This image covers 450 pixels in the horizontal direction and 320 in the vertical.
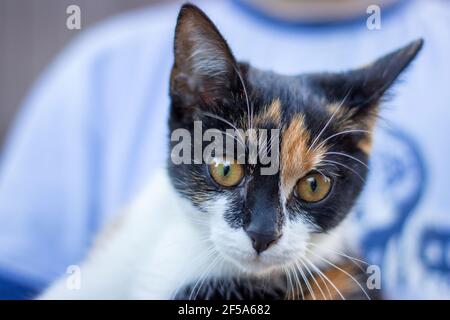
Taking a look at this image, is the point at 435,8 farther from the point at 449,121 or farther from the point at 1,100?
the point at 1,100

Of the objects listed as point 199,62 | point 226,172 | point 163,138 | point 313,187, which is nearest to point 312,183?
point 313,187

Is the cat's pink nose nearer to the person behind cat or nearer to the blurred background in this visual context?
the person behind cat

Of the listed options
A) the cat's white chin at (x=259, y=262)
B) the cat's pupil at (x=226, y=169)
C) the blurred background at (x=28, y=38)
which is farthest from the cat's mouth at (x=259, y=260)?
the blurred background at (x=28, y=38)

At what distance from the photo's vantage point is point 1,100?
117 inches

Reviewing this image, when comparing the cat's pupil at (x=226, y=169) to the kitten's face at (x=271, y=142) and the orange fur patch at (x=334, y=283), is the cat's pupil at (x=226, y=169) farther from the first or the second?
the orange fur patch at (x=334, y=283)

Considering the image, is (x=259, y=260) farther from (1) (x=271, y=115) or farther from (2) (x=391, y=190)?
(2) (x=391, y=190)

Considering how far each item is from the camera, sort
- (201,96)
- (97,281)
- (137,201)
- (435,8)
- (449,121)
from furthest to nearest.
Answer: (435,8) < (449,121) < (137,201) < (97,281) < (201,96)

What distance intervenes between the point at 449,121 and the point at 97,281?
799 millimetres

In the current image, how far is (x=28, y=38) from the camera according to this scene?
2664 millimetres

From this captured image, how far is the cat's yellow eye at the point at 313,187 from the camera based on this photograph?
26.2 inches

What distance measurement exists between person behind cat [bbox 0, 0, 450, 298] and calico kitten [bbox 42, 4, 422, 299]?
0.09 m

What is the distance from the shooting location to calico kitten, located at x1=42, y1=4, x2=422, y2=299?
650 millimetres

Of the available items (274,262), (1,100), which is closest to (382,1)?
(274,262)

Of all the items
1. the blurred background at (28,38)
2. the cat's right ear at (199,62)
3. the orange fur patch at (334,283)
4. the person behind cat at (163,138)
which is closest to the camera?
the cat's right ear at (199,62)
